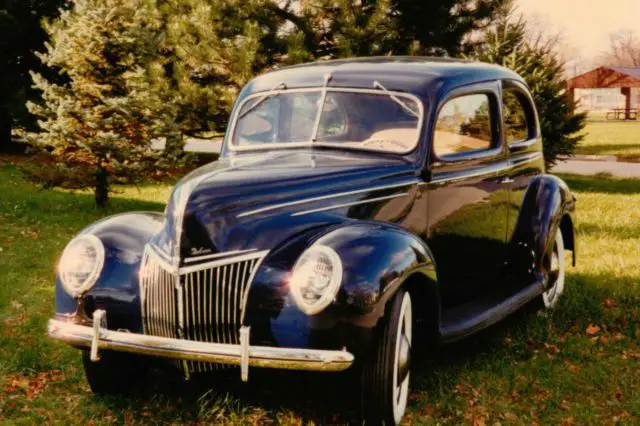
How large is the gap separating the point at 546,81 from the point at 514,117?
867 centimetres

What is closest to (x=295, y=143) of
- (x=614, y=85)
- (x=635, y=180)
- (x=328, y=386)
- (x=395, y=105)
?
(x=395, y=105)

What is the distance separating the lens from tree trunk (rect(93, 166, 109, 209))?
11109 millimetres

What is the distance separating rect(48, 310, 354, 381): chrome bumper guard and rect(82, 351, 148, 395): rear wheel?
1.68 feet

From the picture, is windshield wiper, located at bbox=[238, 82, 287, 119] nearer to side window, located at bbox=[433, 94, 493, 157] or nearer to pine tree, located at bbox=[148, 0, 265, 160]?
side window, located at bbox=[433, 94, 493, 157]

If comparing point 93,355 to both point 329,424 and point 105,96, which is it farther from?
point 105,96

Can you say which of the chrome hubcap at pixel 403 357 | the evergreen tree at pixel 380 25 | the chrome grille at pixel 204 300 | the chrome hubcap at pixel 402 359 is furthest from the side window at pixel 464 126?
the evergreen tree at pixel 380 25

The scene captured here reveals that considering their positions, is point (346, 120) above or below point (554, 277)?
above

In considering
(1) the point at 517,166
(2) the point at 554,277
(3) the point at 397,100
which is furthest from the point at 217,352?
(2) the point at 554,277

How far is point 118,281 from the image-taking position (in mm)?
4152

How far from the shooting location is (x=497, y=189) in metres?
5.71

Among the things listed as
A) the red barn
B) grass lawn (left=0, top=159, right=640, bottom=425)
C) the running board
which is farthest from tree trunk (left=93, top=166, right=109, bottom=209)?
the red barn

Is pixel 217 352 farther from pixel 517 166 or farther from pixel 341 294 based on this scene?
→ pixel 517 166

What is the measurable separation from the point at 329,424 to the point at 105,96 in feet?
25.4

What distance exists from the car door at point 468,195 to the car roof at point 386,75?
0.41ft
